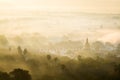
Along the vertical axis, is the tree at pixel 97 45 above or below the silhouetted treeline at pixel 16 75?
above

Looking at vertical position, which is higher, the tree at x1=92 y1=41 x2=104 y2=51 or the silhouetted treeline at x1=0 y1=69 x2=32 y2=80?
the tree at x1=92 y1=41 x2=104 y2=51

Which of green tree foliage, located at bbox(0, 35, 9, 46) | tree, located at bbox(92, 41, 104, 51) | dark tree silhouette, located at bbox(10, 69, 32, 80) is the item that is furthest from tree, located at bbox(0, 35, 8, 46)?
tree, located at bbox(92, 41, 104, 51)

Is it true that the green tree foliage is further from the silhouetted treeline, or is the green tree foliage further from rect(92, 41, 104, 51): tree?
rect(92, 41, 104, 51): tree

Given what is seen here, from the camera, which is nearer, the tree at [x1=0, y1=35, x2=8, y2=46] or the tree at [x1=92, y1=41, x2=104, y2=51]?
the tree at [x1=0, y1=35, x2=8, y2=46]

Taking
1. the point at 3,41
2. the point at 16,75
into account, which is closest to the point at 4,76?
the point at 16,75

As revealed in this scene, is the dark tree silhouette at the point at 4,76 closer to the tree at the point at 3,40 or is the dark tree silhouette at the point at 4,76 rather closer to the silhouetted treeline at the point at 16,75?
the silhouetted treeline at the point at 16,75

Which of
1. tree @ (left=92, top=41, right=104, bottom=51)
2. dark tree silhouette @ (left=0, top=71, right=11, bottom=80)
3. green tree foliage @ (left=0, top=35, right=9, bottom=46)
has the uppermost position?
green tree foliage @ (left=0, top=35, right=9, bottom=46)

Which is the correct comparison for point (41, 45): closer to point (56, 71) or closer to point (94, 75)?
point (56, 71)

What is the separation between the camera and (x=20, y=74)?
2.40 metres

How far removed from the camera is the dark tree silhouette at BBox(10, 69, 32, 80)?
2.40m

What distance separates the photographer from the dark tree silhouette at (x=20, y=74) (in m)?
2.40

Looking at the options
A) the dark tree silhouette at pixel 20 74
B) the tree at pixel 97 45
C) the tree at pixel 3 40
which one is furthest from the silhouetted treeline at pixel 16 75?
the tree at pixel 97 45

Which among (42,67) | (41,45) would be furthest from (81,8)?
(42,67)

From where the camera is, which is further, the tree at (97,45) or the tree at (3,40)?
the tree at (97,45)
